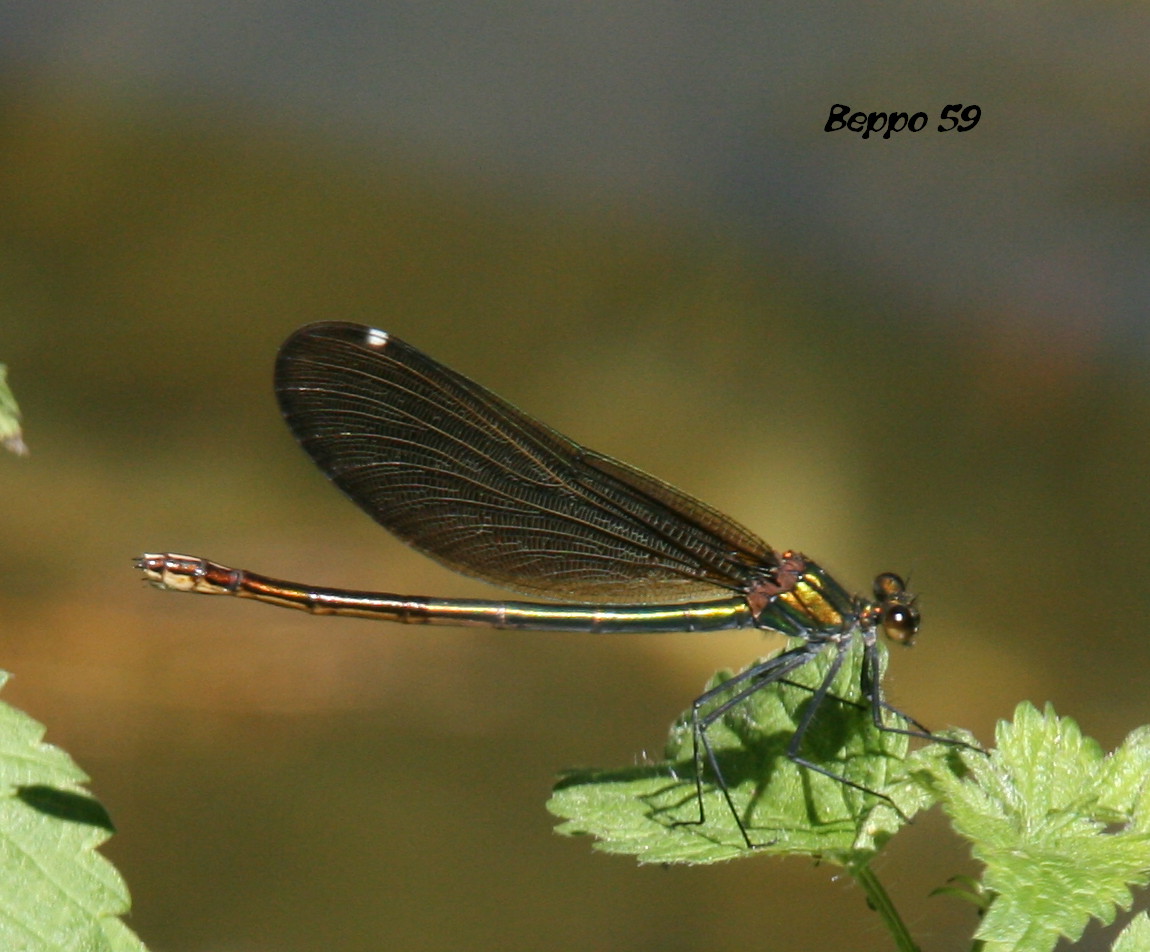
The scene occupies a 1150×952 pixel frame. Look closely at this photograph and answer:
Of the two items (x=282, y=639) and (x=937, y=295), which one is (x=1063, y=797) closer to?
(x=282, y=639)

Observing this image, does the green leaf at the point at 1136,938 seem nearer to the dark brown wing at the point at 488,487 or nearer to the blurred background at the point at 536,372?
the dark brown wing at the point at 488,487

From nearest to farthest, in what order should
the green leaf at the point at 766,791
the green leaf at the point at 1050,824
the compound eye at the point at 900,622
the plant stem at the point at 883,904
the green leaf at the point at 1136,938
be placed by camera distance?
the green leaf at the point at 1050,824, the green leaf at the point at 1136,938, the plant stem at the point at 883,904, the green leaf at the point at 766,791, the compound eye at the point at 900,622

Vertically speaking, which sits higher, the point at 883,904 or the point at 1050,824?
the point at 1050,824

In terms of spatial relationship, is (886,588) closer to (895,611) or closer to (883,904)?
(895,611)

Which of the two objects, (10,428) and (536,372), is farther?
(536,372)

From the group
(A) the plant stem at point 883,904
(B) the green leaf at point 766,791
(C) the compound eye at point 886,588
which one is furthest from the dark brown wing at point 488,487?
(A) the plant stem at point 883,904

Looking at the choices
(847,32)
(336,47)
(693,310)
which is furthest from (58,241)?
(847,32)

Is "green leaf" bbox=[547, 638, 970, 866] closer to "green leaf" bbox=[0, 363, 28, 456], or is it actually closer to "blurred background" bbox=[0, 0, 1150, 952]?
"green leaf" bbox=[0, 363, 28, 456]

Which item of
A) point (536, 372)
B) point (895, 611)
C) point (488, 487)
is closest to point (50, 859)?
point (488, 487)
